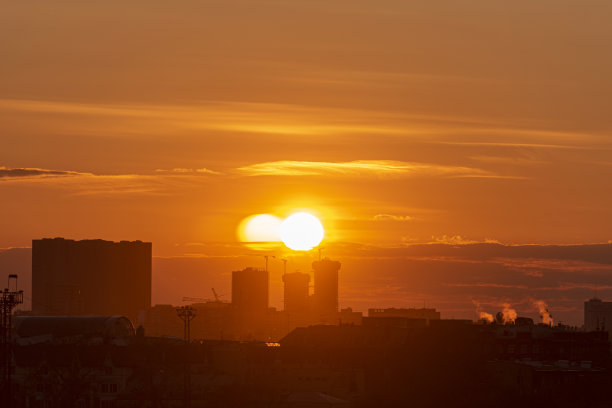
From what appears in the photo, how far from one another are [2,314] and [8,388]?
930cm

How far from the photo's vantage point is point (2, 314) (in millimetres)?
188500

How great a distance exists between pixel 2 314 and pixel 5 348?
276 inches

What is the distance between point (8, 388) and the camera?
603 feet

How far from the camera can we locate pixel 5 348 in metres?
182

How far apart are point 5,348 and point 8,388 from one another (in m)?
4.69
